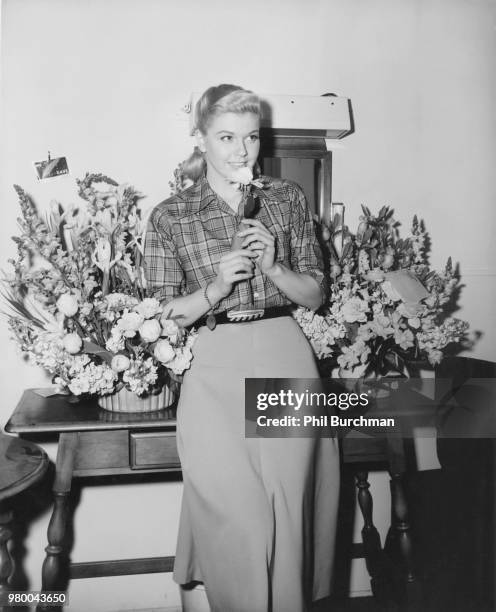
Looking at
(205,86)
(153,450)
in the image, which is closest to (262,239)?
(153,450)

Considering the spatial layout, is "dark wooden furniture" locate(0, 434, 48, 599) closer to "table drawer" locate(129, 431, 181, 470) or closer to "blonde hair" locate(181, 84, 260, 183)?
"table drawer" locate(129, 431, 181, 470)

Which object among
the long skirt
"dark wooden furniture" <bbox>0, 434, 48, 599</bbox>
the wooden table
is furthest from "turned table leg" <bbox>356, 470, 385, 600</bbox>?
"dark wooden furniture" <bbox>0, 434, 48, 599</bbox>

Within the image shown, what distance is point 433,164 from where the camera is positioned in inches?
73.5

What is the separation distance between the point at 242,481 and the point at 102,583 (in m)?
0.91

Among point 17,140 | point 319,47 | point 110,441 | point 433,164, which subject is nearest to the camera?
point 110,441

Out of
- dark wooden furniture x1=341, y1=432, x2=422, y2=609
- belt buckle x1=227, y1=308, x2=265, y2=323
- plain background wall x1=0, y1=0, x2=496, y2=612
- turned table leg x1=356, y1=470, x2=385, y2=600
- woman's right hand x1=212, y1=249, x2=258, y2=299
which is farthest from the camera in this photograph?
turned table leg x1=356, y1=470, x2=385, y2=600

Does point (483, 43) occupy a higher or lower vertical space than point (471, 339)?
higher

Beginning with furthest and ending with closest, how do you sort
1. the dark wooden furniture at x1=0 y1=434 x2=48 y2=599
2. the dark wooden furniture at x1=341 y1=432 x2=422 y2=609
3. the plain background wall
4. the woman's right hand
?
the plain background wall → the dark wooden furniture at x1=341 y1=432 x2=422 y2=609 → the woman's right hand → the dark wooden furniture at x1=0 y1=434 x2=48 y2=599

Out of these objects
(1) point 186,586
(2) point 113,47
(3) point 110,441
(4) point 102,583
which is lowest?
(4) point 102,583

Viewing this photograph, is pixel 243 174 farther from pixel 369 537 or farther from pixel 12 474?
pixel 369 537

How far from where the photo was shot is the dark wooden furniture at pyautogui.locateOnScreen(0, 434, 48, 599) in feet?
3.62

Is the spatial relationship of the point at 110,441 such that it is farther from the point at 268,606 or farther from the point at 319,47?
the point at 319,47

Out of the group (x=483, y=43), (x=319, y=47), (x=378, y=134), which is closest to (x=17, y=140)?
(x=319, y=47)

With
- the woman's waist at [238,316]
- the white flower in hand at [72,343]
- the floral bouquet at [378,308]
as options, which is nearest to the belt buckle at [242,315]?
the woman's waist at [238,316]
